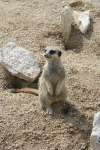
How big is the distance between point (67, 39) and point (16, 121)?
1677 mm

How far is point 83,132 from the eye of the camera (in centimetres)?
471

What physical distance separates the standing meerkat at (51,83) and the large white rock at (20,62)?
0.35 metres

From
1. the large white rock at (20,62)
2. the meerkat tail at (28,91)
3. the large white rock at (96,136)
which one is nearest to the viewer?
the large white rock at (96,136)

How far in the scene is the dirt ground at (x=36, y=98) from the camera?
4625mm

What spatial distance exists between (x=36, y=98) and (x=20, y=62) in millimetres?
472

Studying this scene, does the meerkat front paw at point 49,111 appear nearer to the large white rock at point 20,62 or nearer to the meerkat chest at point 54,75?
the meerkat chest at point 54,75

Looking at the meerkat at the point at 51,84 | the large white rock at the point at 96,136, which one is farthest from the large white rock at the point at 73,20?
the large white rock at the point at 96,136

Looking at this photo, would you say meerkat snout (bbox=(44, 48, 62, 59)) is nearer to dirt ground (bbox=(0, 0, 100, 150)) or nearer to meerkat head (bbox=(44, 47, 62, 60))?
meerkat head (bbox=(44, 47, 62, 60))

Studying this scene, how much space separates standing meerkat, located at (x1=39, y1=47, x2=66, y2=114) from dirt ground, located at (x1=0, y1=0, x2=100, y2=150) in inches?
4.2

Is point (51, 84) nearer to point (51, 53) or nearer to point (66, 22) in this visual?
point (51, 53)

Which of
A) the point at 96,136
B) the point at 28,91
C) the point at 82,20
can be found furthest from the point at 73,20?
the point at 96,136

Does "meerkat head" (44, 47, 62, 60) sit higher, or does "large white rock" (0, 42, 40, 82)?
"meerkat head" (44, 47, 62, 60)

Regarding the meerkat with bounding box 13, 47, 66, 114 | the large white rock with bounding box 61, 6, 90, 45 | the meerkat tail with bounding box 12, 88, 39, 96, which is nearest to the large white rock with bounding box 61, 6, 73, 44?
the large white rock with bounding box 61, 6, 90, 45

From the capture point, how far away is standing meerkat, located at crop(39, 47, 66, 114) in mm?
4863
